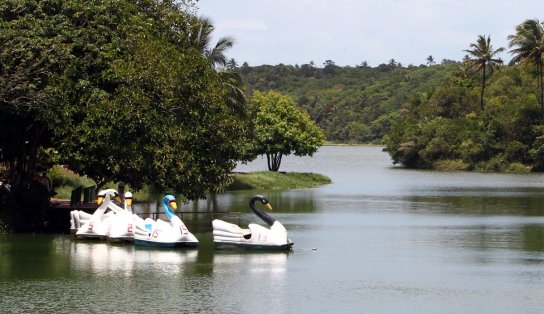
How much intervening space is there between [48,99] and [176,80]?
4.61 m

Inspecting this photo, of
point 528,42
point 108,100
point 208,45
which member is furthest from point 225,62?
point 528,42

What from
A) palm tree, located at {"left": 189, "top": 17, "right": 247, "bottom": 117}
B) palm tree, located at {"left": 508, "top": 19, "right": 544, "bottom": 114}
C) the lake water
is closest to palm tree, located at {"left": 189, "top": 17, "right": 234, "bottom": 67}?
palm tree, located at {"left": 189, "top": 17, "right": 247, "bottom": 117}

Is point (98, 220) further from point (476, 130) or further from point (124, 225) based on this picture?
point (476, 130)

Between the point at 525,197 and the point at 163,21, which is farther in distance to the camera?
the point at 525,197

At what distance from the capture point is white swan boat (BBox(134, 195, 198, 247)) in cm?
3105

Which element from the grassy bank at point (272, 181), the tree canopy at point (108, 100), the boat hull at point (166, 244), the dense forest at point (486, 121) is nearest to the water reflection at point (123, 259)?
the boat hull at point (166, 244)

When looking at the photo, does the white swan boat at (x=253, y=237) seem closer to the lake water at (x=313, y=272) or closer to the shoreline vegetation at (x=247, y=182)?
the lake water at (x=313, y=272)

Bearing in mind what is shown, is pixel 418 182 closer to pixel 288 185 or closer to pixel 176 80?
pixel 288 185

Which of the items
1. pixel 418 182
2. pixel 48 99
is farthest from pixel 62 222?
pixel 418 182

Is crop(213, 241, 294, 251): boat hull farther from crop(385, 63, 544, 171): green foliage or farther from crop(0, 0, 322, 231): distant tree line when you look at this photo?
crop(385, 63, 544, 171): green foliage

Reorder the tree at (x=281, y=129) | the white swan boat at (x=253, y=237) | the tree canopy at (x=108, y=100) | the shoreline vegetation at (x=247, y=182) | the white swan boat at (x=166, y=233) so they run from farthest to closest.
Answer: the tree at (x=281, y=129) → the shoreline vegetation at (x=247, y=182) → the tree canopy at (x=108, y=100) → the white swan boat at (x=166, y=233) → the white swan boat at (x=253, y=237)

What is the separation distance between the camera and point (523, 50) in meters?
103

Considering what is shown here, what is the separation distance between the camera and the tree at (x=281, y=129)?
78.8 metres

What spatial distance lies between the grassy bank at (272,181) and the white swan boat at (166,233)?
117ft
